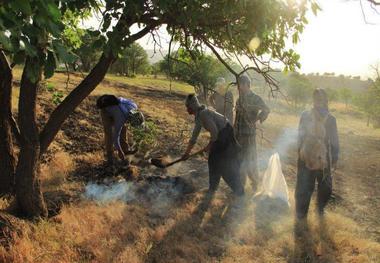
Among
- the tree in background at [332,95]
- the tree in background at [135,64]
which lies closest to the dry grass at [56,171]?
the tree in background at [135,64]

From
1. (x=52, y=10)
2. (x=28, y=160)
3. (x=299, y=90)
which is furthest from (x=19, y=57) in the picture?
(x=299, y=90)

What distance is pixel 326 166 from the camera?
608 centimetres

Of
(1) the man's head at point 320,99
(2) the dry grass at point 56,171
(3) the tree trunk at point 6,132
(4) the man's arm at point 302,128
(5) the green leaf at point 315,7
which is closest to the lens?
(5) the green leaf at point 315,7

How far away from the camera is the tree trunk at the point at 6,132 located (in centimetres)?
505

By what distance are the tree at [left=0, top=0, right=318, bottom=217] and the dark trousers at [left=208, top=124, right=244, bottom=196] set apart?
5.58ft

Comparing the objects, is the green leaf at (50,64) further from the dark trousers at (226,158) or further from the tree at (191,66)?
the dark trousers at (226,158)

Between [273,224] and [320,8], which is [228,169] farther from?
[320,8]

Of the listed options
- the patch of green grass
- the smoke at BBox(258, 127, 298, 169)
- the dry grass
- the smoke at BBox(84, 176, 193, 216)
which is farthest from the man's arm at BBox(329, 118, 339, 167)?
the patch of green grass

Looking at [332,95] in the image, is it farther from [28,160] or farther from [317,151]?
[28,160]

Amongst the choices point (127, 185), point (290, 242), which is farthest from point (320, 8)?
point (127, 185)

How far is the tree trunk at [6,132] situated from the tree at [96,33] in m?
0.01

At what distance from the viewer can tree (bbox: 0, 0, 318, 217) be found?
1807 mm

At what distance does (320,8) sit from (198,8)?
41.1 inches

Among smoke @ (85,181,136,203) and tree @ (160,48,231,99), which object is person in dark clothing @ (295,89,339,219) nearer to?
tree @ (160,48,231,99)
